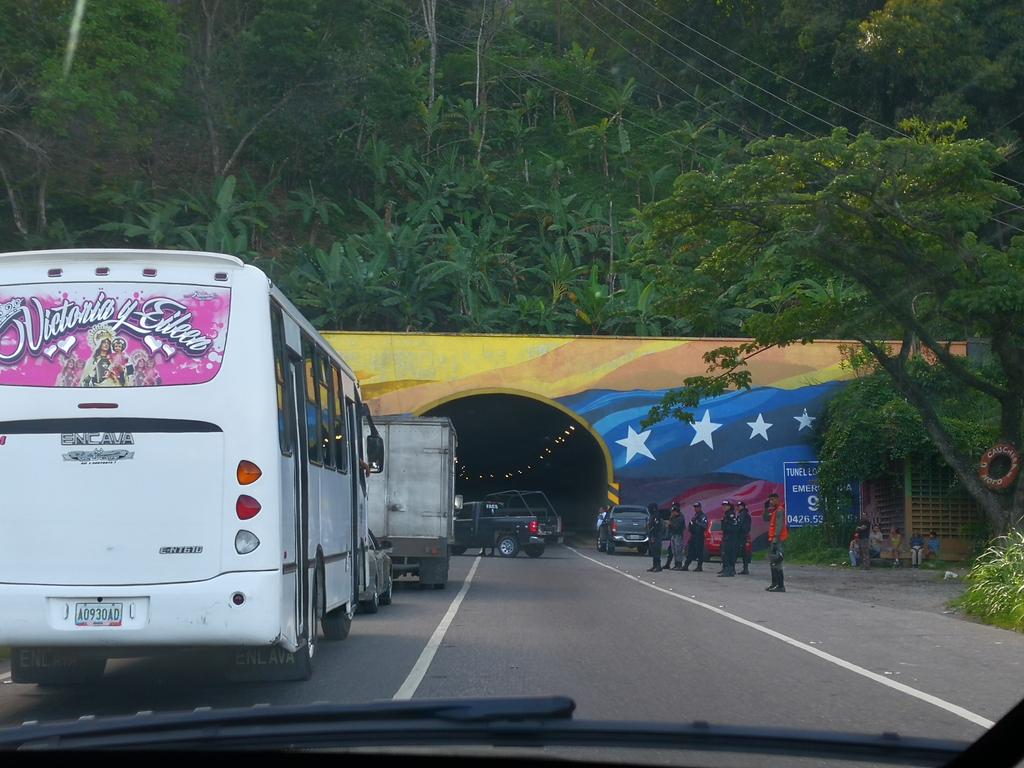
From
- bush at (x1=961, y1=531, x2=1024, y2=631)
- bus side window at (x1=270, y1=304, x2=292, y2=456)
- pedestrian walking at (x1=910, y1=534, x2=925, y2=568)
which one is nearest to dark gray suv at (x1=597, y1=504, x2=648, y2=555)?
pedestrian walking at (x1=910, y1=534, x2=925, y2=568)

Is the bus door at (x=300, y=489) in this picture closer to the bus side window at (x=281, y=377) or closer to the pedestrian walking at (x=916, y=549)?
the bus side window at (x=281, y=377)

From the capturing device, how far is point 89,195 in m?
49.6

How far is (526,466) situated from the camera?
6888cm

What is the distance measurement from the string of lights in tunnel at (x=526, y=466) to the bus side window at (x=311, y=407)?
34508 millimetres

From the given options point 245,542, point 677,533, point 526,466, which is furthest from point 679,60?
point 245,542

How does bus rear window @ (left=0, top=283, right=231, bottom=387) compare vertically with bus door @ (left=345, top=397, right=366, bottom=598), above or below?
above

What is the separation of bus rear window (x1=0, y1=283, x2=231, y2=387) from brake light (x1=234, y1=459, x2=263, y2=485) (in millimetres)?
646

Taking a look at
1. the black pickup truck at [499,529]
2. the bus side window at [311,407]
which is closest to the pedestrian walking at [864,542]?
the black pickup truck at [499,529]

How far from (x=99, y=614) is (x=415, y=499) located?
49.6 ft

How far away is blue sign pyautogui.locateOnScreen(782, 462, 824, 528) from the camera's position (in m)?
39.3

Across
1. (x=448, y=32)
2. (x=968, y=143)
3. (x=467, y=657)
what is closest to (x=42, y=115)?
(x=968, y=143)

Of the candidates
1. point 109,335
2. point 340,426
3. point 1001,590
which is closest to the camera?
point 109,335

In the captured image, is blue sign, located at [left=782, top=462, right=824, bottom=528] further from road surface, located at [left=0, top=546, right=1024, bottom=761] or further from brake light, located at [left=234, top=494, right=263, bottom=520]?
brake light, located at [left=234, top=494, right=263, bottom=520]

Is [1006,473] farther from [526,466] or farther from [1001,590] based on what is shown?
[526,466]
